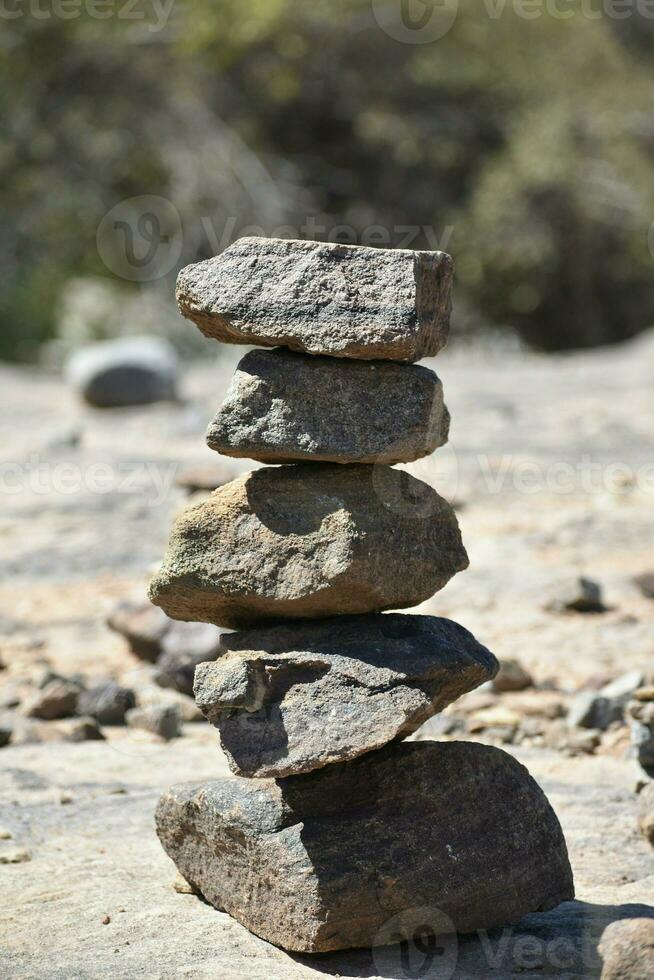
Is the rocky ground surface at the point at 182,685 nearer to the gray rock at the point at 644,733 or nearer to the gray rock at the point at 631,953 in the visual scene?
the gray rock at the point at 644,733

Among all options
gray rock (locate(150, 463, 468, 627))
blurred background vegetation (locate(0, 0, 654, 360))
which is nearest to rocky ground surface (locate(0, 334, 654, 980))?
gray rock (locate(150, 463, 468, 627))

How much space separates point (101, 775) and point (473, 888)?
1.83 metres

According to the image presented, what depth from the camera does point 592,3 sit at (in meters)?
20.6

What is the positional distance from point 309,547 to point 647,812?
1.51 m

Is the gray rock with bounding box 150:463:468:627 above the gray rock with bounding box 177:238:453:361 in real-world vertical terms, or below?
below

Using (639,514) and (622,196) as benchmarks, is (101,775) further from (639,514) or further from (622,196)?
(622,196)

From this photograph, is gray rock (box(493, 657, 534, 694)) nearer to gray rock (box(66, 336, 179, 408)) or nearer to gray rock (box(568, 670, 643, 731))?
gray rock (box(568, 670, 643, 731))

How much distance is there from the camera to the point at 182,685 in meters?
5.73

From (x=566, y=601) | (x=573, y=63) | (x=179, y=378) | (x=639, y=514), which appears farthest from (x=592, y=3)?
(x=566, y=601)

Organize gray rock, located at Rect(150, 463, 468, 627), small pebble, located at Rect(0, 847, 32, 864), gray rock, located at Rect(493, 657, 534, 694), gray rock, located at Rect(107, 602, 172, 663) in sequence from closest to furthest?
gray rock, located at Rect(150, 463, 468, 627), small pebble, located at Rect(0, 847, 32, 864), gray rock, located at Rect(493, 657, 534, 694), gray rock, located at Rect(107, 602, 172, 663)

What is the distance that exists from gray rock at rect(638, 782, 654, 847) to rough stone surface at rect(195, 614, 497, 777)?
893mm

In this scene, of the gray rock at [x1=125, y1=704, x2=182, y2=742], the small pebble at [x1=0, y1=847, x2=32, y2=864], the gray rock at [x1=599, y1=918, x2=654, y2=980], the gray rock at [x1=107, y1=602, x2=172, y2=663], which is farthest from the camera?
the gray rock at [x1=107, y1=602, x2=172, y2=663]

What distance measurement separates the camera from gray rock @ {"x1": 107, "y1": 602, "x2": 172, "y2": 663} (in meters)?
6.14

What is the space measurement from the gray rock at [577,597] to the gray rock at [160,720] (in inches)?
91.5
